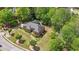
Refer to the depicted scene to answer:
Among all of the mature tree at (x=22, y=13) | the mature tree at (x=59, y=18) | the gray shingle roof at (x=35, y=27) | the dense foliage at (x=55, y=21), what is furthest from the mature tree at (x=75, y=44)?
the mature tree at (x=22, y=13)

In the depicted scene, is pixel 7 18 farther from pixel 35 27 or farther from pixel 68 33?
pixel 68 33

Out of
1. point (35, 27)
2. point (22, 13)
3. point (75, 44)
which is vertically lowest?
point (75, 44)

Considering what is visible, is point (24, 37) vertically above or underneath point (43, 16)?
underneath

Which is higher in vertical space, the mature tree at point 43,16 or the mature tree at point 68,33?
the mature tree at point 43,16

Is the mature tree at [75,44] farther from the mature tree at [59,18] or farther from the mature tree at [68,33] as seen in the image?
the mature tree at [59,18]

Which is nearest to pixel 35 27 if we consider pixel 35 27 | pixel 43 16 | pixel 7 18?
pixel 35 27
